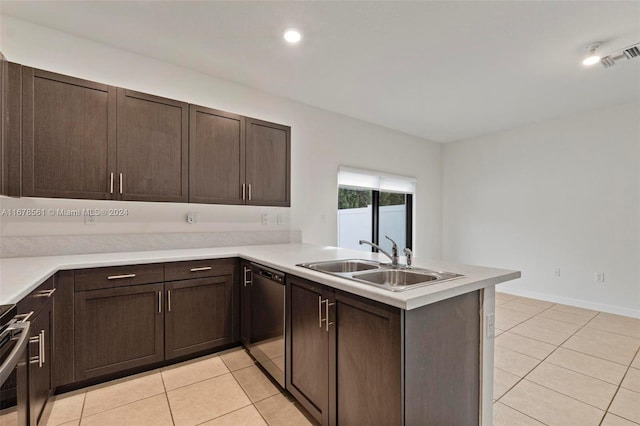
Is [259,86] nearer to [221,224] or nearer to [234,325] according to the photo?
[221,224]

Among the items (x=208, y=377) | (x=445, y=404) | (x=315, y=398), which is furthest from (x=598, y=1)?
(x=208, y=377)

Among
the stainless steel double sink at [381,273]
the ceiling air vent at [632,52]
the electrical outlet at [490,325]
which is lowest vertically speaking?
the electrical outlet at [490,325]

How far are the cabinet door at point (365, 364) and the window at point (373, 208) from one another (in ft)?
9.28

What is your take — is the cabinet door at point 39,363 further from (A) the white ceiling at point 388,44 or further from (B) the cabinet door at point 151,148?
(A) the white ceiling at point 388,44

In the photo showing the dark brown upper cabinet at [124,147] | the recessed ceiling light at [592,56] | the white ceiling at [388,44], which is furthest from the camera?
the recessed ceiling light at [592,56]

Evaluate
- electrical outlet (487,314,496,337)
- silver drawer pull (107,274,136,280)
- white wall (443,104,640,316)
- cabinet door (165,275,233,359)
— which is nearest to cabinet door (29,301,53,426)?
silver drawer pull (107,274,136,280)

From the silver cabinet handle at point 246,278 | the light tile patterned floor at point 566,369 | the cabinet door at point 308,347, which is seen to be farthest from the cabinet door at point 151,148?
the light tile patterned floor at point 566,369

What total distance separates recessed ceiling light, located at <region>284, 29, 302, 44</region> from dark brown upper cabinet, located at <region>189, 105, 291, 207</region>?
82cm

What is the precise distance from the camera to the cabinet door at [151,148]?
7.70ft

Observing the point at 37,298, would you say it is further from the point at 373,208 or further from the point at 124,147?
the point at 373,208

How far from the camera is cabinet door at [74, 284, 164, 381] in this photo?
6.61 feet

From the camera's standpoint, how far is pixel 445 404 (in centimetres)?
142

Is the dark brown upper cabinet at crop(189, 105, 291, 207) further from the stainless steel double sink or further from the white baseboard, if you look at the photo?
the white baseboard

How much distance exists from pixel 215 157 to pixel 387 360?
2.25 metres
